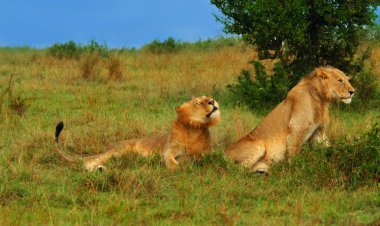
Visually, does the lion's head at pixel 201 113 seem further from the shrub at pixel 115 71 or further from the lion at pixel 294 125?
the shrub at pixel 115 71

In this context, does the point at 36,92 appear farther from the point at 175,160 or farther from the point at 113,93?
the point at 175,160

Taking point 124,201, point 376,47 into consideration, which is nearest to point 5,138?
point 124,201

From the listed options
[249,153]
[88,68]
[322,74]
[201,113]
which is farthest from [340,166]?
[88,68]

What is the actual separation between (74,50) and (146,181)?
1444 centimetres

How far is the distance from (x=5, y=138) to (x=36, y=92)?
4260 millimetres

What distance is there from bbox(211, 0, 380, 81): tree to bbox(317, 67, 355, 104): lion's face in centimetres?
362

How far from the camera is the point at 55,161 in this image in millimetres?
8297

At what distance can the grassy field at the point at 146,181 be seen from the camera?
19.8ft

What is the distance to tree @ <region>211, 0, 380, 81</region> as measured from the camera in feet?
38.8

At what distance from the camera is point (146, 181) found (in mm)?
6906

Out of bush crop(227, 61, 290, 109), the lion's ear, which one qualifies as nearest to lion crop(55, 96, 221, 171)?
the lion's ear

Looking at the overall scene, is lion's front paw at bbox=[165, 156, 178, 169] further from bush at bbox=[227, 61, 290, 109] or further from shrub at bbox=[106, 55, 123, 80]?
shrub at bbox=[106, 55, 123, 80]

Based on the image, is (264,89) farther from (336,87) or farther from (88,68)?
(88,68)

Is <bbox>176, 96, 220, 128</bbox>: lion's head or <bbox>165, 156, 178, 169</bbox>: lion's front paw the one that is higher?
<bbox>176, 96, 220, 128</bbox>: lion's head
